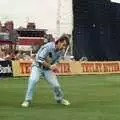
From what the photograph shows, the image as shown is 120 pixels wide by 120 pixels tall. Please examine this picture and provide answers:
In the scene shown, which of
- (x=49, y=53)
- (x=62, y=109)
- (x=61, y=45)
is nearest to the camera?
(x=62, y=109)

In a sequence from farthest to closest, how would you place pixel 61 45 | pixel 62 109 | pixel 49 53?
1. pixel 49 53
2. pixel 61 45
3. pixel 62 109

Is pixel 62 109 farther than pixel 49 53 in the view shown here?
No

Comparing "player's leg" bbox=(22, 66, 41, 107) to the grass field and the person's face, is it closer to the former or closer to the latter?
the grass field

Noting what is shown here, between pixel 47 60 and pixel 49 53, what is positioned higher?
pixel 49 53

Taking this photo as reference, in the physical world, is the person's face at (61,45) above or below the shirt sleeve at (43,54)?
above

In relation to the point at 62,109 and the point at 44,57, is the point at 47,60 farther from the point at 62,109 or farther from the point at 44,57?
the point at 62,109

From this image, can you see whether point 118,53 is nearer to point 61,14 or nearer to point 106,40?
point 106,40

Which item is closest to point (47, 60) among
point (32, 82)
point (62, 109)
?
point (32, 82)

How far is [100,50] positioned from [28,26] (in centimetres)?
664

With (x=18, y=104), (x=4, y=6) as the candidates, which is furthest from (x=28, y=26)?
(x=18, y=104)

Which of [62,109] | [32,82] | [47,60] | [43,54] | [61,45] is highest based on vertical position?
[61,45]

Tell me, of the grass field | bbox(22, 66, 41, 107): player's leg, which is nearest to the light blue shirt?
bbox(22, 66, 41, 107): player's leg

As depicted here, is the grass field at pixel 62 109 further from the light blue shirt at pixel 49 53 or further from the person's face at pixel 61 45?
the person's face at pixel 61 45

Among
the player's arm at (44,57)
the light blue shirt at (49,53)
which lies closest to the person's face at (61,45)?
the light blue shirt at (49,53)
